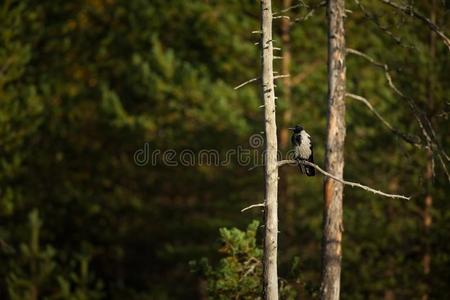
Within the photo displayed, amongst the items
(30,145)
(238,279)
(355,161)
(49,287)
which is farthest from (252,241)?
(30,145)

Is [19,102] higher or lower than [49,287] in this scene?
higher

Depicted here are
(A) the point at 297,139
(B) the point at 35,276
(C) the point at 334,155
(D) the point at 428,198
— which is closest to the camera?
(C) the point at 334,155

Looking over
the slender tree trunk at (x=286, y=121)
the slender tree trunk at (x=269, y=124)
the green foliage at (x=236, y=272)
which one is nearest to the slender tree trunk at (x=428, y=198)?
the slender tree trunk at (x=286, y=121)

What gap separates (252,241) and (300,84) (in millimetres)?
9027

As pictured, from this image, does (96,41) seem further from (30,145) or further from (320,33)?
(320,33)

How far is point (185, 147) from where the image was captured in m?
22.9

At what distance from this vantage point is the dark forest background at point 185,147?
17188 millimetres

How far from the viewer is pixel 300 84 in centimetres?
2070

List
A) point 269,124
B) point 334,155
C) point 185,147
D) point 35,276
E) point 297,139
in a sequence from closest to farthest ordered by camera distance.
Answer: point 269,124
point 334,155
point 297,139
point 35,276
point 185,147

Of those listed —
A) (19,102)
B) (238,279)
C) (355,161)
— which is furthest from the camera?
(19,102)

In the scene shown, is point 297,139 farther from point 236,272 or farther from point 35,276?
point 35,276

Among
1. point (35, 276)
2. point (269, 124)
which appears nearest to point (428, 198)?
point (269, 124)

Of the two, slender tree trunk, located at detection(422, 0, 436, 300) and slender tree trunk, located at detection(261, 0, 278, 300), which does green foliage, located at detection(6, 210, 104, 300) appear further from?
slender tree trunk, located at detection(261, 0, 278, 300)

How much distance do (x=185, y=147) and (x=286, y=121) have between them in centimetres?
362
